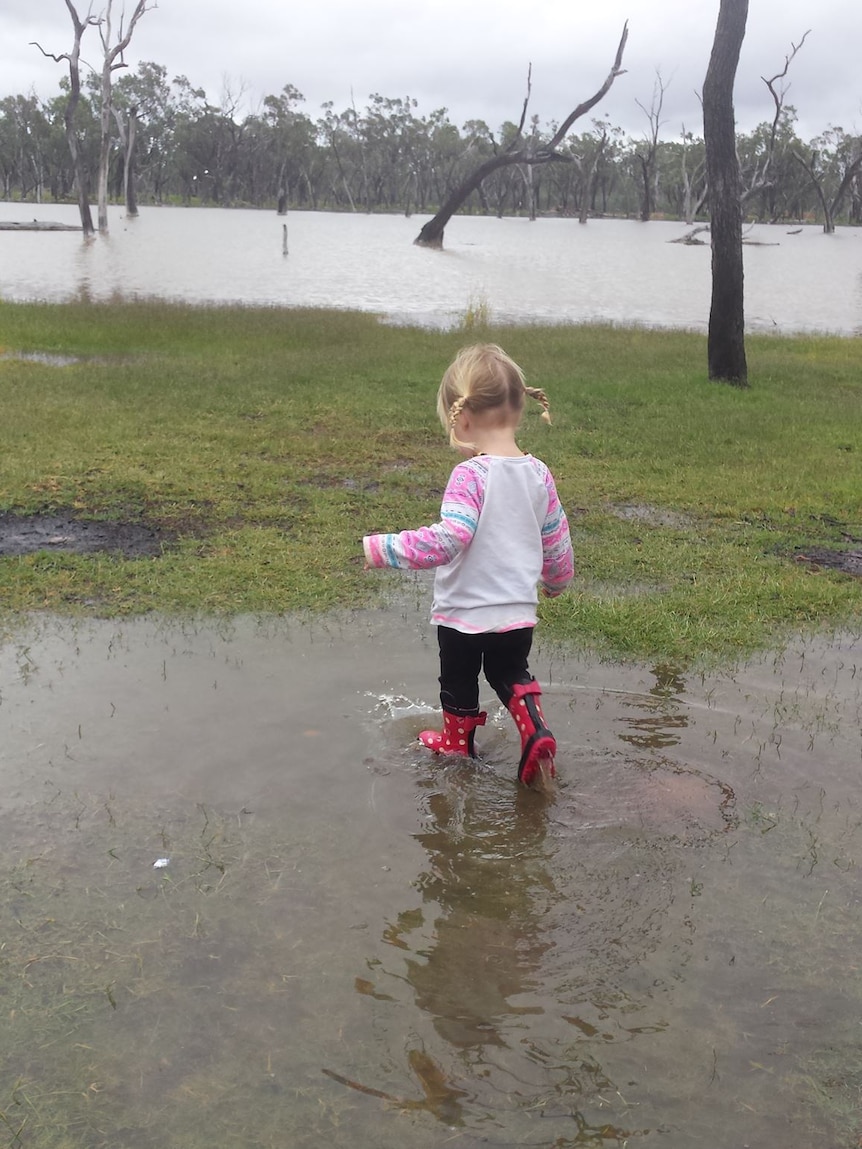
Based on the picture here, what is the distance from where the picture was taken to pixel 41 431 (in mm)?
9078

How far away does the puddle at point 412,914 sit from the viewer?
7.89 ft

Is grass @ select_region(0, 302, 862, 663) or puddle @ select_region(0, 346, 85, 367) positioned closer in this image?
grass @ select_region(0, 302, 862, 663)

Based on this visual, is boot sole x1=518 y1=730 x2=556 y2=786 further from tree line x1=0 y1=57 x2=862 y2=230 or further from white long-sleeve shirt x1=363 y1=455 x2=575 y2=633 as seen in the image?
tree line x1=0 y1=57 x2=862 y2=230

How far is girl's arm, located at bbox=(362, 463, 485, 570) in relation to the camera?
11.7 feet

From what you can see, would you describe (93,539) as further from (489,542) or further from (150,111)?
(150,111)

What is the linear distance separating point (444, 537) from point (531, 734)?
0.74 metres

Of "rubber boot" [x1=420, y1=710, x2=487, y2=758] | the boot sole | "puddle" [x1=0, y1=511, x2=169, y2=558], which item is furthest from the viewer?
"puddle" [x1=0, y1=511, x2=169, y2=558]

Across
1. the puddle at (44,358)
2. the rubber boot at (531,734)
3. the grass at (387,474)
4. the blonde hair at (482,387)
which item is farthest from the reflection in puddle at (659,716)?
the puddle at (44,358)

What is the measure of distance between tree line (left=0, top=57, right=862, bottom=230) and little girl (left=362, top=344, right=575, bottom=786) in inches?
3450

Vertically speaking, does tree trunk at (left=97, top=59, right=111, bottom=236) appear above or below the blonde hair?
above

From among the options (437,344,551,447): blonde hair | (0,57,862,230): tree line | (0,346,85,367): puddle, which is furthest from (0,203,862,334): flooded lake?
(0,57,862,230): tree line

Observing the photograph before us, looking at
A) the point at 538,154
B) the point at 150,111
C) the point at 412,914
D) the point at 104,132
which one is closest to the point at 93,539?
the point at 412,914

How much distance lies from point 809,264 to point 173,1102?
4641cm

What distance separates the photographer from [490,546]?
3.74 meters
